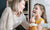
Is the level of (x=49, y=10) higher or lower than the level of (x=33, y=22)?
higher

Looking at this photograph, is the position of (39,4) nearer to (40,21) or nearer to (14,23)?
(40,21)

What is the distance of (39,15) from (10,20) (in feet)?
0.90

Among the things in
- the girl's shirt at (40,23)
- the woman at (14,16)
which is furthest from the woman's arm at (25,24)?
→ the girl's shirt at (40,23)

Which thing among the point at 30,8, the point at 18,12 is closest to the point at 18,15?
the point at 18,12

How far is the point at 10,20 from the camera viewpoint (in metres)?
0.86

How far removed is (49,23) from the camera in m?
0.94

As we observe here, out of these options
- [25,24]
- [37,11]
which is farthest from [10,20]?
[37,11]

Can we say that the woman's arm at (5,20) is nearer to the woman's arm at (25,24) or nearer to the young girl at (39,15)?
the woman's arm at (25,24)

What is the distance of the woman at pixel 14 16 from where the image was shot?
2.78 feet

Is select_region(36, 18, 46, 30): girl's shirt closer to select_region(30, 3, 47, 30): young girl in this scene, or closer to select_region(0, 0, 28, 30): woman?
select_region(30, 3, 47, 30): young girl

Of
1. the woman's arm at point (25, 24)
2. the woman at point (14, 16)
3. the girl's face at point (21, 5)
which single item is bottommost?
the woman's arm at point (25, 24)

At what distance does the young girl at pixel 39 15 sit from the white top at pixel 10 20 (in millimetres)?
108

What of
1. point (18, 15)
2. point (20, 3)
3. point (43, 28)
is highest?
point (20, 3)

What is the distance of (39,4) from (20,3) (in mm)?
183
